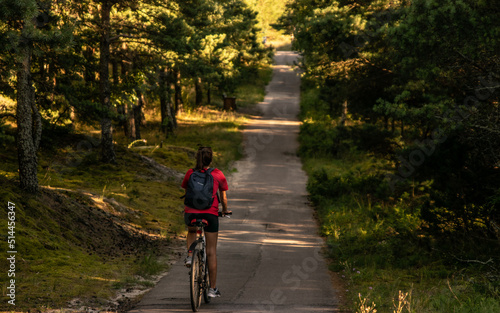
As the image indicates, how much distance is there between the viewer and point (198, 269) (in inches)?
261

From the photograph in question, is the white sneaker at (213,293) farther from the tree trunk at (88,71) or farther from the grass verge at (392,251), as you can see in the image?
the tree trunk at (88,71)

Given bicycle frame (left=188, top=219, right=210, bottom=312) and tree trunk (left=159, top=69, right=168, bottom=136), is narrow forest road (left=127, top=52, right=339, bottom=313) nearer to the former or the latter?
bicycle frame (left=188, top=219, right=210, bottom=312)

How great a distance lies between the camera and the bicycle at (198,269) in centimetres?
637

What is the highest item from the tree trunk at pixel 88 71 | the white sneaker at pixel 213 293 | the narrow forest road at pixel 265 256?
the tree trunk at pixel 88 71

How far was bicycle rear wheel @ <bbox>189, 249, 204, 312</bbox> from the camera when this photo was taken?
20.7 ft

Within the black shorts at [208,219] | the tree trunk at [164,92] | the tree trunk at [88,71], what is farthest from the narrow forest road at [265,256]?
the tree trunk at [88,71]

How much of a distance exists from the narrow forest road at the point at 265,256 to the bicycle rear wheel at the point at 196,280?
0.70 ft

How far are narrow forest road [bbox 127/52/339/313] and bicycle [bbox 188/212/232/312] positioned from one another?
236 mm

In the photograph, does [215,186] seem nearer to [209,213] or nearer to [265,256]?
[209,213]

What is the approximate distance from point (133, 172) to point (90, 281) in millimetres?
10205

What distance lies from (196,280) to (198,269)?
161mm

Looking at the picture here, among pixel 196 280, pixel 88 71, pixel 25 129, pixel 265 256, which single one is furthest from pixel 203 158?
pixel 88 71

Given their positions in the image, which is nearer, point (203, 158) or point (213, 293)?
point (203, 158)

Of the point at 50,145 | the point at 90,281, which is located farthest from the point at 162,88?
the point at 90,281
